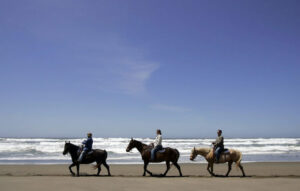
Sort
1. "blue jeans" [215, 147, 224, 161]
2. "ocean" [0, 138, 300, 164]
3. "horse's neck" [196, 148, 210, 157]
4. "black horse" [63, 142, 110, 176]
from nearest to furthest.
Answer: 1. "blue jeans" [215, 147, 224, 161]
2. "horse's neck" [196, 148, 210, 157]
3. "black horse" [63, 142, 110, 176]
4. "ocean" [0, 138, 300, 164]

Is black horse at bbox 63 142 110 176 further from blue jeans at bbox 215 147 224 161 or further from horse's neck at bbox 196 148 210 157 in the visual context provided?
blue jeans at bbox 215 147 224 161

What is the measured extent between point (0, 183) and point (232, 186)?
780cm

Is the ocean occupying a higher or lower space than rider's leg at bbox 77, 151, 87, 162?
lower

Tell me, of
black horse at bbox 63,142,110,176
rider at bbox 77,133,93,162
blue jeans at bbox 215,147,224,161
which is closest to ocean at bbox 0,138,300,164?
black horse at bbox 63,142,110,176

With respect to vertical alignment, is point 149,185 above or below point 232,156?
below

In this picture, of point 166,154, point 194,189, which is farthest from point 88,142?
point 194,189

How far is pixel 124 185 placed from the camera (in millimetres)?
9273

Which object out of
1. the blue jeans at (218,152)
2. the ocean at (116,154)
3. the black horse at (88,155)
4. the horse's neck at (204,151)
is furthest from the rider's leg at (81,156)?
the ocean at (116,154)

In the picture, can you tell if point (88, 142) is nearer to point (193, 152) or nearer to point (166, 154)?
point (166, 154)

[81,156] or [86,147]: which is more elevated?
[86,147]

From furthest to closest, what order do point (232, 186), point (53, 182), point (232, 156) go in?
point (232, 156), point (53, 182), point (232, 186)

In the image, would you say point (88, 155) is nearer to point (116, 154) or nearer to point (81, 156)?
point (81, 156)

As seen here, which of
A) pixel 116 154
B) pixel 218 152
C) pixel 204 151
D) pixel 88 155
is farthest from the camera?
pixel 116 154

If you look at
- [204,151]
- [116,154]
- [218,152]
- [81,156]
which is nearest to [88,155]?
[81,156]
